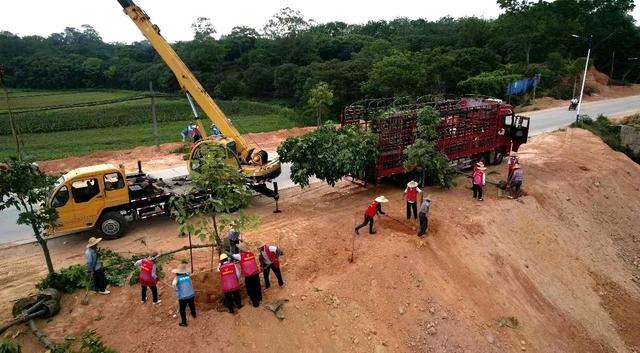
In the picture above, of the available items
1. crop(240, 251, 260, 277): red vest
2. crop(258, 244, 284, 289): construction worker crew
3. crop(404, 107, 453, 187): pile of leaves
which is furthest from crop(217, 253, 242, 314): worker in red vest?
crop(404, 107, 453, 187): pile of leaves

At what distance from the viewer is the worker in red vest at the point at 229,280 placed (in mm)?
9406

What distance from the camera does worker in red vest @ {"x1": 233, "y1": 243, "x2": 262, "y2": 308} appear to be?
31.9 feet

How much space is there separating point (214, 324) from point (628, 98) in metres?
49.3

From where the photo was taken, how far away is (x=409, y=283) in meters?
11.0

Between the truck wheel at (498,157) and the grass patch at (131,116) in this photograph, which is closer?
the truck wheel at (498,157)

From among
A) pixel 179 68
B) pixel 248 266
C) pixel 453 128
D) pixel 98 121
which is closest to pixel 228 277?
pixel 248 266

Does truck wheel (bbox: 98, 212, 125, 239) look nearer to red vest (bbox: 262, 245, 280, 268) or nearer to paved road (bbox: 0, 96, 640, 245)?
paved road (bbox: 0, 96, 640, 245)

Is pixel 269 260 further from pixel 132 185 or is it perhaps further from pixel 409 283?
pixel 132 185

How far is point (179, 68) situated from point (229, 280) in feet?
29.8

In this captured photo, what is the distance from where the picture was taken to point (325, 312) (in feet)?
32.8

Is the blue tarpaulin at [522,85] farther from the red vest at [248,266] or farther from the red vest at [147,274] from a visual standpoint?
the red vest at [147,274]

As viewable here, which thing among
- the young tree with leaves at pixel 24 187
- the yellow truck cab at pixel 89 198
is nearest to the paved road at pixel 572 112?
the yellow truck cab at pixel 89 198

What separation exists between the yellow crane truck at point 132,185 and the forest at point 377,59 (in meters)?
24.4

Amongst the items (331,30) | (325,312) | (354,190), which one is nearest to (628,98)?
(354,190)
